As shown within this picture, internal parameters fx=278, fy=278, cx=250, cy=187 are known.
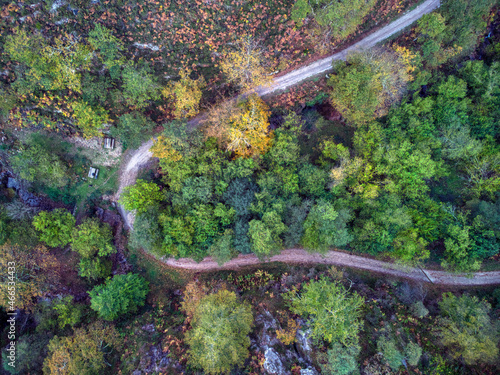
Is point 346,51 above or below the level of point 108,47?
below

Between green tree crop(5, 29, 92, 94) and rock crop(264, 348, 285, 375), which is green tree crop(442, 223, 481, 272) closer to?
rock crop(264, 348, 285, 375)

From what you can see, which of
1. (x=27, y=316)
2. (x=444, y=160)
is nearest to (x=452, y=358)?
(x=444, y=160)

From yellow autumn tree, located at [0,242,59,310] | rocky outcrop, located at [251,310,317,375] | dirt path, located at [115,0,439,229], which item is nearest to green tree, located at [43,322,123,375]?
yellow autumn tree, located at [0,242,59,310]

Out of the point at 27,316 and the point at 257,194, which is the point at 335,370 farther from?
the point at 27,316

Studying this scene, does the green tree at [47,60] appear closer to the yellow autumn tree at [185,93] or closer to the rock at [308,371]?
the yellow autumn tree at [185,93]

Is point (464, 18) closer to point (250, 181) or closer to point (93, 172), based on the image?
point (250, 181)

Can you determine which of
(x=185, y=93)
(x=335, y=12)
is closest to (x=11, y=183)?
(x=185, y=93)
